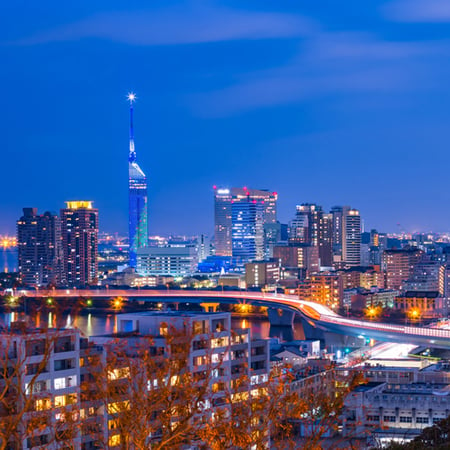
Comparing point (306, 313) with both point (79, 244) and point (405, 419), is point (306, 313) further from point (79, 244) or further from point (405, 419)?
point (79, 244)

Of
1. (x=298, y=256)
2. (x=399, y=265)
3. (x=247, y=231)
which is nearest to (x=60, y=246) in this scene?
(x=298, y=256)

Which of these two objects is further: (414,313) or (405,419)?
(414,313)

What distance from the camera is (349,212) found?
4800 centimetres

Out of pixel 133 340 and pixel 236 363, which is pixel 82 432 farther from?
pixel 236 363

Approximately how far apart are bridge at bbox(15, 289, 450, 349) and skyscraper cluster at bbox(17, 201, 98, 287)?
775 centimetres

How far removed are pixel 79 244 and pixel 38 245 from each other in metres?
1.55

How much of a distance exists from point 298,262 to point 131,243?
34.9ft

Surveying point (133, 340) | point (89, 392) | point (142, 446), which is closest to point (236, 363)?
point (133, 340)

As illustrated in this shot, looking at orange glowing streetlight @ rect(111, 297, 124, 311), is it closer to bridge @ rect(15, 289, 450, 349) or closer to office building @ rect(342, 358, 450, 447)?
bridge @ rect(15, 289, 450, 349)

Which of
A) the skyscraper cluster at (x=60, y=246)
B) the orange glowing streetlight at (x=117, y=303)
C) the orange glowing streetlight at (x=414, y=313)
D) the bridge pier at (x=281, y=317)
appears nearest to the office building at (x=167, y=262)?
the skyscraper cluster at (x=60, y=246)

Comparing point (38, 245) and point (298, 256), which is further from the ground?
point (38, 245)

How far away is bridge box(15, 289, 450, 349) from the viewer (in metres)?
14.5

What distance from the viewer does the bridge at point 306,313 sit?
47.6ft

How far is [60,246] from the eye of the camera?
1377 inches
